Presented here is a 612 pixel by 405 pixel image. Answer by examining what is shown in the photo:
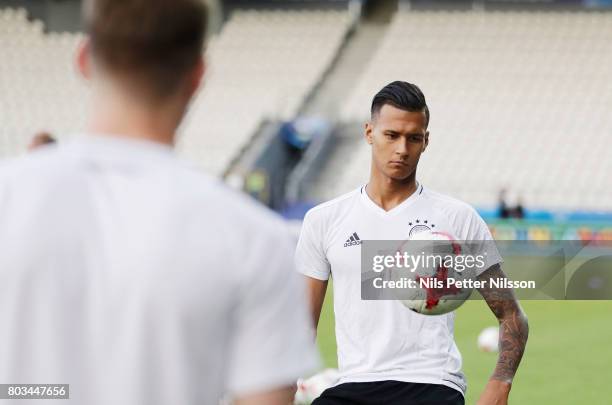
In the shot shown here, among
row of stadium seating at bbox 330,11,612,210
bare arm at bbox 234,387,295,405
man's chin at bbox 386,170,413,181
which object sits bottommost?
bare arm at bbox 234,387,295,405

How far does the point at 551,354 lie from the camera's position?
11898 mm

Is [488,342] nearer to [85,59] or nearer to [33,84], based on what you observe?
[85,59]

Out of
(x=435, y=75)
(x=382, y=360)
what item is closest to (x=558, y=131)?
(x=435, y=75)

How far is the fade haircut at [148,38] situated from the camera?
1.75m

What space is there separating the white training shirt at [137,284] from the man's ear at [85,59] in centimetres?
18

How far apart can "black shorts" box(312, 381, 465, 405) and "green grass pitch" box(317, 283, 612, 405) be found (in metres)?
4.53

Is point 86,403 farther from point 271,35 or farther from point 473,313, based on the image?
point 271,35

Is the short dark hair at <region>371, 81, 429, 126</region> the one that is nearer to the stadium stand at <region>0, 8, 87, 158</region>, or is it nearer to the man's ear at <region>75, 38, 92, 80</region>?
the man's ear at <region>75, 38, 92, 80</region>

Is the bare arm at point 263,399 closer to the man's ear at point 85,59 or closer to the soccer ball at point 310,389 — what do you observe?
the man's ear at point 85,59

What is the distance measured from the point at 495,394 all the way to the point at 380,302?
0.65 metres

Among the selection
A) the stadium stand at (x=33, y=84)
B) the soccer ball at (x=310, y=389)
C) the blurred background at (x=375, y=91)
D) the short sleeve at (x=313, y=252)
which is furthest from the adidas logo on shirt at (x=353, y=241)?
the stadium stand at (x=33, y=84)

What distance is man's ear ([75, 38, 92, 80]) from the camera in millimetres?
1849

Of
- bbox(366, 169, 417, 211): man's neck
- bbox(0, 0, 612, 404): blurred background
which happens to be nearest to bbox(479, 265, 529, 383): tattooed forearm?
bbox(366, 169, 417, 211): man's neck

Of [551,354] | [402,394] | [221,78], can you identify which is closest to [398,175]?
[402,394]
